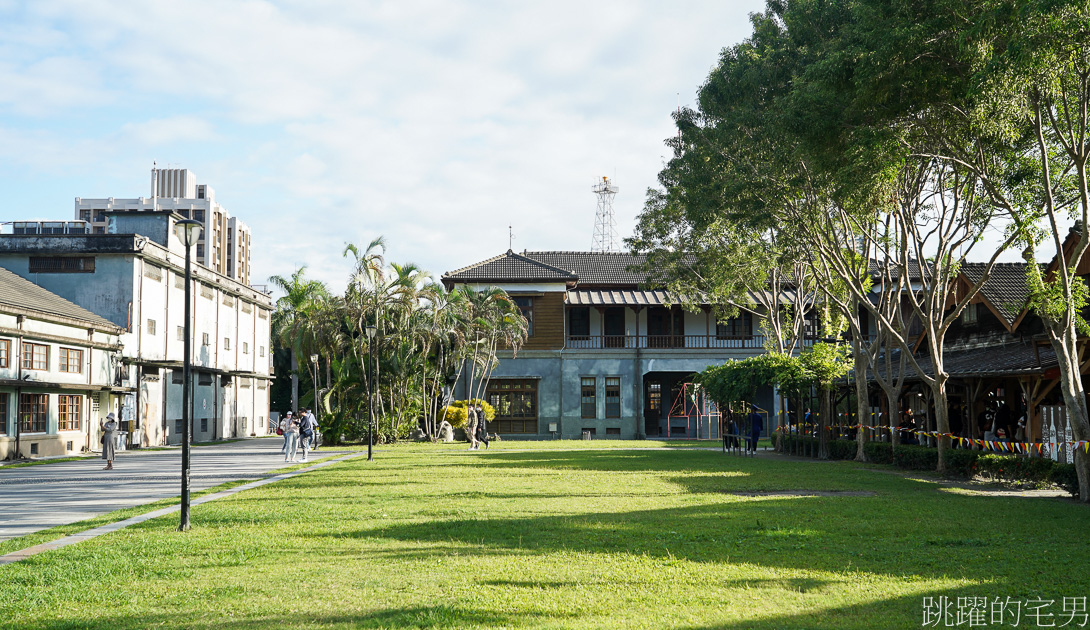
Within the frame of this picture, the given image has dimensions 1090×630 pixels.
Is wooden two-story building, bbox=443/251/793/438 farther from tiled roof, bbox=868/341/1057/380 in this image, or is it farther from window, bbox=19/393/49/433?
window, bbox=19/393/49/433

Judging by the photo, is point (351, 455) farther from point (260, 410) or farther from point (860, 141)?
point (260, 410)

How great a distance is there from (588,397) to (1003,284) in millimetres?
23169

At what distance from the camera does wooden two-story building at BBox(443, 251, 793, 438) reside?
4678cm

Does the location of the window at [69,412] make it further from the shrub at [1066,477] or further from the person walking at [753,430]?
the shrub at [1066,477]

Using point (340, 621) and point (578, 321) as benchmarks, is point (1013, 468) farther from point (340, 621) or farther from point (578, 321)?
point (578, 321)

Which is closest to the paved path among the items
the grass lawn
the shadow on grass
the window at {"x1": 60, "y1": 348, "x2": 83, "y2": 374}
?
the grass lawn

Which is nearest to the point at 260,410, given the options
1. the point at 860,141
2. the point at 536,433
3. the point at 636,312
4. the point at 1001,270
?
the point at 536,433

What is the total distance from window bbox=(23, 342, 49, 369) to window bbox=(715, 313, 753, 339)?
31.9m

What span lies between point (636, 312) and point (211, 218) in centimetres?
6449

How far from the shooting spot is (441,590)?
25.7ft

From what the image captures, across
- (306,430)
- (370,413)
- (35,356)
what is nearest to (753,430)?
(370,413)

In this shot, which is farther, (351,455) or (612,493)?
(351,455)

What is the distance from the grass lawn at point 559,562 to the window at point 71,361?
737 inches

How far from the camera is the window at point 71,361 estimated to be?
102 ft
